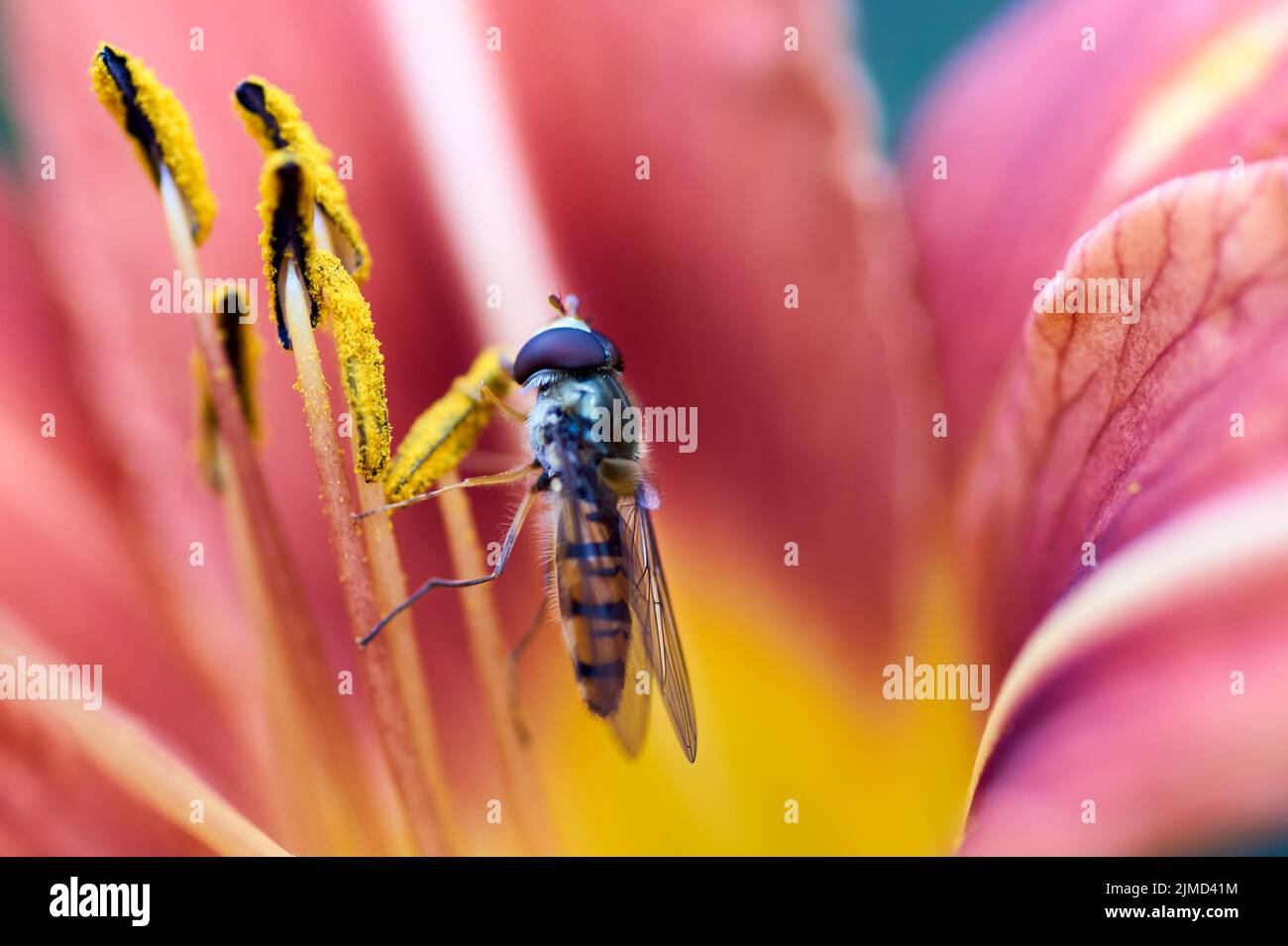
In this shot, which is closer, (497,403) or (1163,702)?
(1163,702)

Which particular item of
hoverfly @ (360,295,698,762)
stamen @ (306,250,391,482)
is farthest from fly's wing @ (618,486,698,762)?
stamen @ (306,250,391,482)

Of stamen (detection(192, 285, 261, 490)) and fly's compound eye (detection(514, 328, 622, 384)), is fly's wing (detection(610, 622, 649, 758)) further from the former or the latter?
stamen (detection(192, 285, 261, 490))

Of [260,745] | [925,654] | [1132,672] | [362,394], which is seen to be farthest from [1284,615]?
[260,745]

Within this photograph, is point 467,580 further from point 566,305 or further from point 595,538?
point 566,305

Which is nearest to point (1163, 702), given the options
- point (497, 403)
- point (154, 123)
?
point (497, 403)

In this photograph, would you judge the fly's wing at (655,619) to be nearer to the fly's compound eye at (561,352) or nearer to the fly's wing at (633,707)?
the fly's wing at (633,707)
